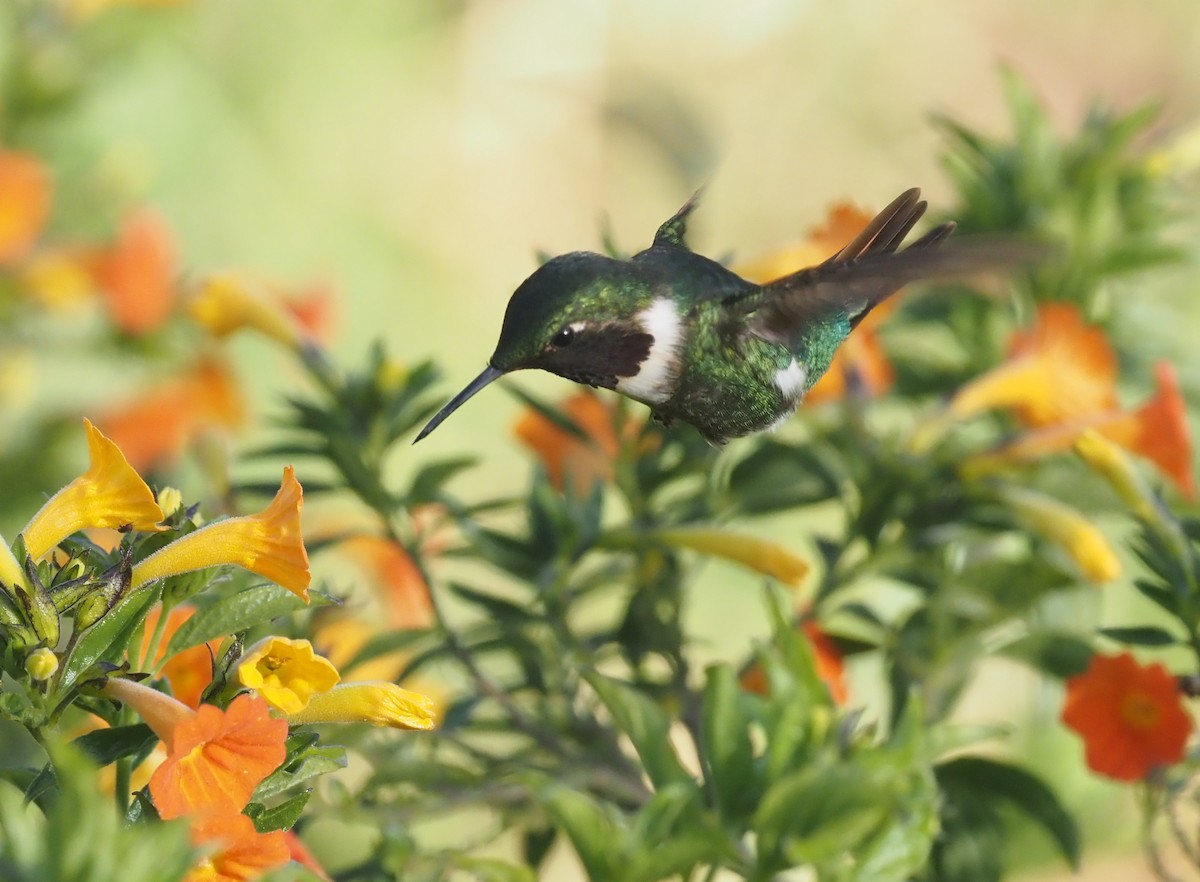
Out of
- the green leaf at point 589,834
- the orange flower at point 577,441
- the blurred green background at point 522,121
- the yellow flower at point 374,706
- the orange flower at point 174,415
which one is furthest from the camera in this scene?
the blurred green background at point 522,121

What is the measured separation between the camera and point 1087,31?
4.77 meters

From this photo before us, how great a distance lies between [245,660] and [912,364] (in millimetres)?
1167

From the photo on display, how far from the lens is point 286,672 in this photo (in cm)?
85

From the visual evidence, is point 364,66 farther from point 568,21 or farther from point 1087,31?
point 1087,31

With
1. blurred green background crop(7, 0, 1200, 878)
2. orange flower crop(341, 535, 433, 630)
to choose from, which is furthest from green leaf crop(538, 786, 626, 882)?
blurred green background crop(7, 0, 1200, 878)

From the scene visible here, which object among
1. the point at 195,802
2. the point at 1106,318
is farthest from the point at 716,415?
the point at 1106,318

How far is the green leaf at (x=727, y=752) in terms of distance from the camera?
1086 mm

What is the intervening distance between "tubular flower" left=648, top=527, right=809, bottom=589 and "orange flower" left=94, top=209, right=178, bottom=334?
4.31 feet

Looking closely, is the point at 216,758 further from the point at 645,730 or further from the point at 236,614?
the point at 645,730

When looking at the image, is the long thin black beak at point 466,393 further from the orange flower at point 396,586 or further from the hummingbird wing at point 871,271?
the orange flower at point 396,586

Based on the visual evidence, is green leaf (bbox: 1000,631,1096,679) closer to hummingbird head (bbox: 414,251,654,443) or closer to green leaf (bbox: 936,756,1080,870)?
green leaf (bbox: 936,756,1080,870)

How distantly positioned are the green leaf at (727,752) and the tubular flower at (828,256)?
1.52ft

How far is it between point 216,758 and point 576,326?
0.37 metres

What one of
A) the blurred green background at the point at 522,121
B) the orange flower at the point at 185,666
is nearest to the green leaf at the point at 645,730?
the orange flower at the point at 185,666
